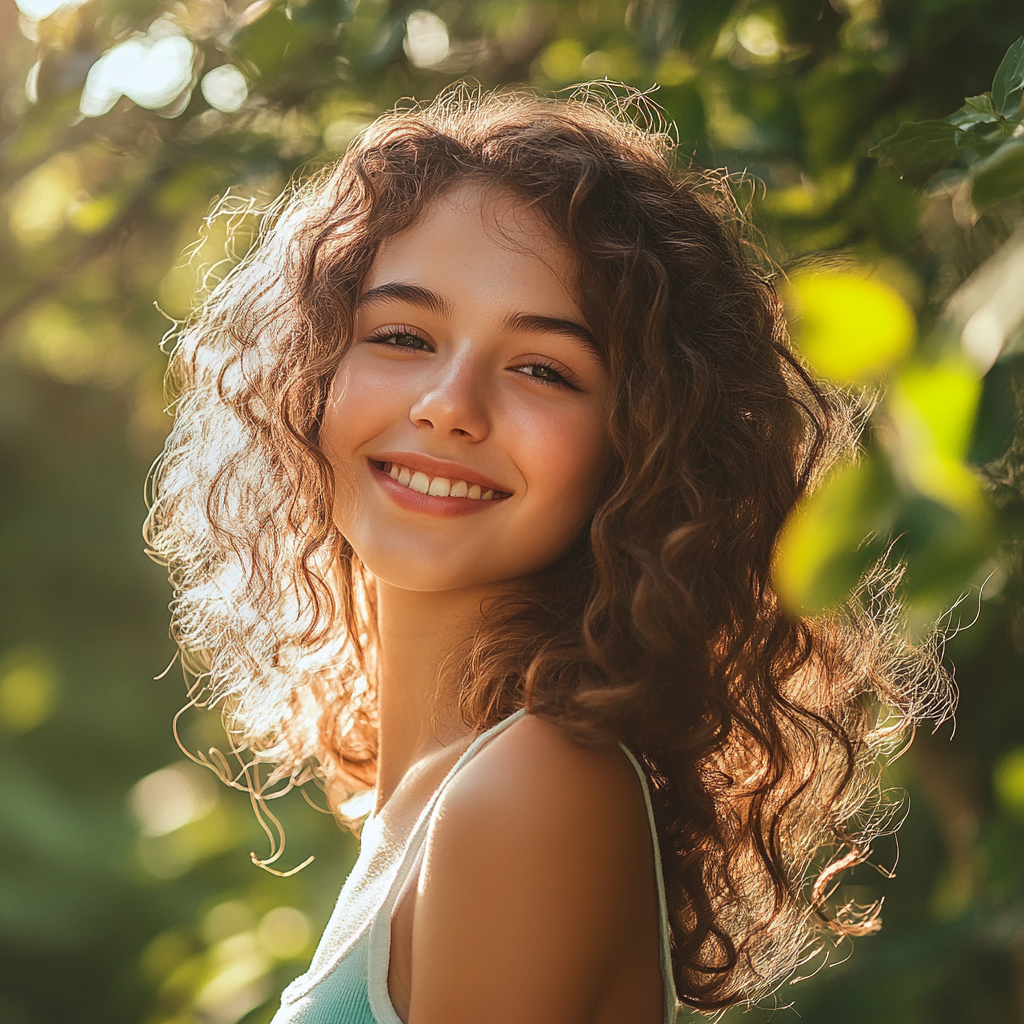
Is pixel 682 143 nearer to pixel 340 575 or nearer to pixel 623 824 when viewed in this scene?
pixel 340 575

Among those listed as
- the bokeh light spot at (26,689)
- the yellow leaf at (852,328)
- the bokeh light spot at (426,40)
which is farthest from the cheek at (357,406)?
the bokeh light spot at (26,689)

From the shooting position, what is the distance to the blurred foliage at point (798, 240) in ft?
1.44

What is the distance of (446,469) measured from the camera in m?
1.26

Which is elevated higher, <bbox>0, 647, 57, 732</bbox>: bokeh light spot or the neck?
the neck

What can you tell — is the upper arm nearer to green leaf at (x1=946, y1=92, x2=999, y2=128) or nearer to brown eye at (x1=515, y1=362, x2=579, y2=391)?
brown eye at (x1=515, y1=362, x2=579, y2=391)

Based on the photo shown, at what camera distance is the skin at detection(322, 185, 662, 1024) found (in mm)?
997

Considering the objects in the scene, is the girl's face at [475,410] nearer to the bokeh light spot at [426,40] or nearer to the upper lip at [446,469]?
the upper lip at [446,469]

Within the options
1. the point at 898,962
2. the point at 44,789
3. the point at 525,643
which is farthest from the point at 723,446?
the point at 44,789

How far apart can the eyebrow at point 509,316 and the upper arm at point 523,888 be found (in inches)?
17.4

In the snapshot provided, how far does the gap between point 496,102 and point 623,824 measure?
3.39ft

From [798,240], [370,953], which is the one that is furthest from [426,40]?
[370,953]

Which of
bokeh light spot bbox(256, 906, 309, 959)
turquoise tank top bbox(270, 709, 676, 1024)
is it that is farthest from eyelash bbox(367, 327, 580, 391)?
bokeh light spot bbox(256, 906, 309, 959)

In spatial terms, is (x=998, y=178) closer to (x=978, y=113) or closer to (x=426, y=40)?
(x=978, y=113)

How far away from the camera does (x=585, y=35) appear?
191cm
